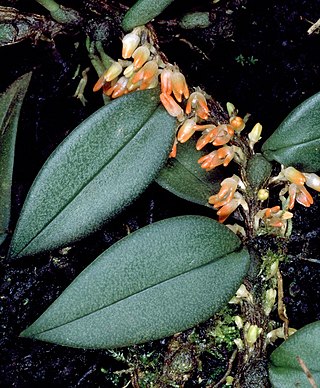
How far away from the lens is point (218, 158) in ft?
5.25

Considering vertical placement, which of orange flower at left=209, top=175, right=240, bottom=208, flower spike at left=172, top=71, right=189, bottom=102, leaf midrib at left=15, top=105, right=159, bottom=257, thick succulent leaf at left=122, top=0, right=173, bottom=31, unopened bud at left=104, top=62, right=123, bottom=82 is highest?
thick succulent leaf at left=122, top=0, right=173, bottom=31

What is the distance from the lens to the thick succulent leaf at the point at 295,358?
158cm

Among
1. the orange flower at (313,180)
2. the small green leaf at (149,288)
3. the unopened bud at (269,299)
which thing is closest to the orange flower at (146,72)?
the small green leaf at (149,288)

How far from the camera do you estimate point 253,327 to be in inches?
67.2

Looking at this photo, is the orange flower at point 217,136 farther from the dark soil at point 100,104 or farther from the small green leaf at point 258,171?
the dark soil at point 100,104

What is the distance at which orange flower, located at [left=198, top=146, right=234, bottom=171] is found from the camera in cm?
159

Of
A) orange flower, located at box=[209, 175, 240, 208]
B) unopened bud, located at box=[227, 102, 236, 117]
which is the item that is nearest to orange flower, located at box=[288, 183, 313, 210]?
orange flower, located at box=[209, 175, 240, 208]

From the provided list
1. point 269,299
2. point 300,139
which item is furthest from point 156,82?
point 269,299

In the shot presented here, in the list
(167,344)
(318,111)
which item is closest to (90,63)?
(318,111)

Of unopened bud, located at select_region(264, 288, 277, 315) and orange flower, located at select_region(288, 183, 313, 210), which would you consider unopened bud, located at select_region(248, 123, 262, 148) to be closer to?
orange flower, located at select_region(288, 183, 313, 210)

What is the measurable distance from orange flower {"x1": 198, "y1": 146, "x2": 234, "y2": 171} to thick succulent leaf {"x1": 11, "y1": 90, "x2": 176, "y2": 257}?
0.10 meters

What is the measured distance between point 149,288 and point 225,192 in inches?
11.5

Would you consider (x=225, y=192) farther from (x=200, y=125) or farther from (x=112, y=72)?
(x=112, y=72)

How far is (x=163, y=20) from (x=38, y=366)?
98 centimetres
